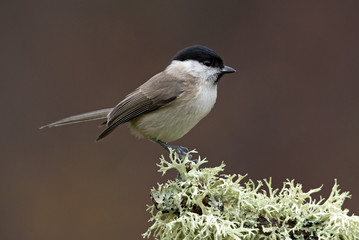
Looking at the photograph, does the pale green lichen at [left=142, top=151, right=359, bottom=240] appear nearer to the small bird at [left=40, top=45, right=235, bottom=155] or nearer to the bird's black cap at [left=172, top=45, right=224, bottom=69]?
the small bird at [left=40, top=45, right=235, bottom=155]

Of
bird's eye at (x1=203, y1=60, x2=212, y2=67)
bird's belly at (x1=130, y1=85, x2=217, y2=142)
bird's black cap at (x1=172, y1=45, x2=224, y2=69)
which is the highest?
bird's black cap at (x1=172, y1=45, x2=224, y2=69)

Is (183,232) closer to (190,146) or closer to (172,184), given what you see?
(172,184)

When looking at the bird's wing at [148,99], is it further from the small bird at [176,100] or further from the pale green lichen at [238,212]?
the pale green lichen at [238,212]

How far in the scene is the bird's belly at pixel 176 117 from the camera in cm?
191

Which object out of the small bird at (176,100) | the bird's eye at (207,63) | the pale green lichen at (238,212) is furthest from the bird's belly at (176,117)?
the pale green lichen at (238,212)

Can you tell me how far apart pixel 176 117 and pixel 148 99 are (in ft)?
0.55

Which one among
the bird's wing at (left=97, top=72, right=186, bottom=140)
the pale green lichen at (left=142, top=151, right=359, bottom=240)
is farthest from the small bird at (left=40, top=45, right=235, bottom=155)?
the pale green lichen at (left=142, top=151, right=359, bottom=240)

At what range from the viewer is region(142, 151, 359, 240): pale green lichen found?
3.80 feet

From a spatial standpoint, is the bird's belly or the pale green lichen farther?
the bird's belly

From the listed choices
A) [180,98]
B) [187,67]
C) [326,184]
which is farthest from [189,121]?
[326,184]

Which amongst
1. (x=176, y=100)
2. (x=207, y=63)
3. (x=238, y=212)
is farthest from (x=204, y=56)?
(x=238, y=212)

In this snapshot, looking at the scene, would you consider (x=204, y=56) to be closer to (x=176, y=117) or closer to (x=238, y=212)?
(x=176, y=117)

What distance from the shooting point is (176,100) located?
75.9 inches

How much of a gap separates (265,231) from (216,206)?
15 centimetres
